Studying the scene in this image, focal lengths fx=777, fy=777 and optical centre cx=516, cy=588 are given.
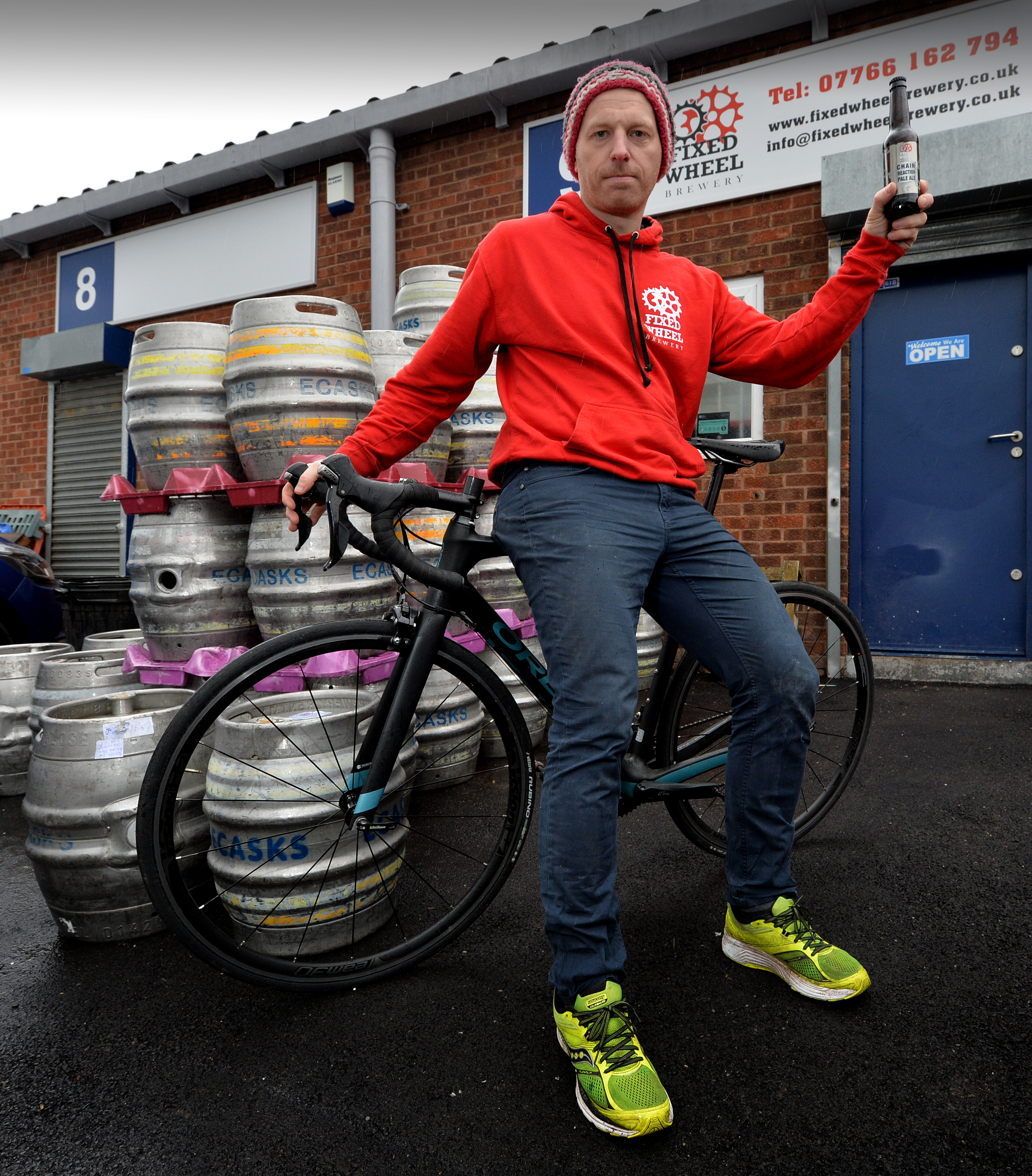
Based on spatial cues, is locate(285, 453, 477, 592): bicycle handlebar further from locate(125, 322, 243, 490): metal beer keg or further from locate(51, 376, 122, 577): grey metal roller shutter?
locate(51, 376, 122, 577): grey metal roller shutter

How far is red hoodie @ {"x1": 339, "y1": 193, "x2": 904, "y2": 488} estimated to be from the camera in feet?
5.29

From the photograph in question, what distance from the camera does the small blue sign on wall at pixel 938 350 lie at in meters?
4.74

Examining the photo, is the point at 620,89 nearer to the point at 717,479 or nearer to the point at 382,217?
the point at 717,479

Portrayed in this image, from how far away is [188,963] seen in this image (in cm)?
191

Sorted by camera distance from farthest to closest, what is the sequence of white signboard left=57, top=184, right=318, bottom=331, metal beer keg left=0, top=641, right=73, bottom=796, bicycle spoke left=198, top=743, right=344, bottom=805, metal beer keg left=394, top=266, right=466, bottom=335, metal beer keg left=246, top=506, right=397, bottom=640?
white signboard left=57, top=184, right=318, bottom=331 < metal beer keg left=394, top=266, right=466, bottom=335 < metal beer keg left=0, top=641, right=73, bottom=796 < metal beer keg left=246, top=506, right=397, bottom=640 < bicycle spoke left=198, top=743, right=344, bottom=805

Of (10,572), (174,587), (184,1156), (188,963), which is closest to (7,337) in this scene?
(10,572)

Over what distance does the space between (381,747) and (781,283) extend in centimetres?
468

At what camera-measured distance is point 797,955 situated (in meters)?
1.68

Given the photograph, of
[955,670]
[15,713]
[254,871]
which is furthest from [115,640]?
[955,670]

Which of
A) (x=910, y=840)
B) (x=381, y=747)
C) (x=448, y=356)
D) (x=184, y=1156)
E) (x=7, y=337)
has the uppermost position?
(x=7, y=337)

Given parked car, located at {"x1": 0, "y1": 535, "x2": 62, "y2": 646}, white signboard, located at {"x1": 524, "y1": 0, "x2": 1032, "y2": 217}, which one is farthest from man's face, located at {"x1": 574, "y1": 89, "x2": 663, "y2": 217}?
parked car, located at {"x1": 0, "y1": 535, "x2": 62, "y2": 646}

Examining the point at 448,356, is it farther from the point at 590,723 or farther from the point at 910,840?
the point at 910,840

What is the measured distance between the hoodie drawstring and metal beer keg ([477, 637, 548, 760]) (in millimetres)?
1768

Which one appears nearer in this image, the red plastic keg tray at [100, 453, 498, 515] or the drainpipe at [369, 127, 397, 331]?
the red plastic keg tray at [100, 453, 498, 515]
